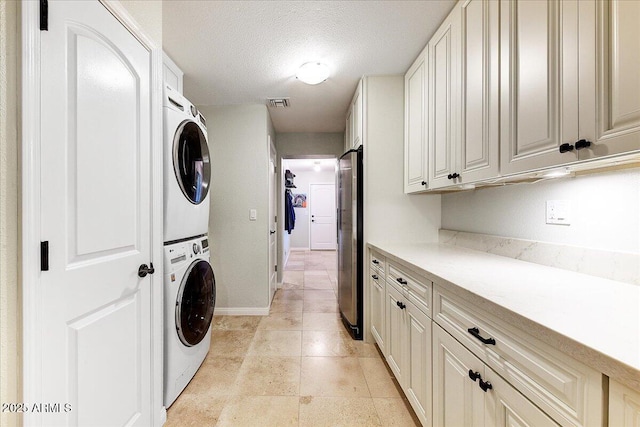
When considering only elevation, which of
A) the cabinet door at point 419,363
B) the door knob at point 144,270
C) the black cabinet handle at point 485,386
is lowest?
the cabinet door at point 419,363

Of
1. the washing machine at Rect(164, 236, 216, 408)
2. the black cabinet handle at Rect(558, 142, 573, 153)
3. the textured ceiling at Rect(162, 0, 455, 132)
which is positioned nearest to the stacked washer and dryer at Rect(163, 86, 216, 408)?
the washing machine at Rect(164, 236, 216, 408)

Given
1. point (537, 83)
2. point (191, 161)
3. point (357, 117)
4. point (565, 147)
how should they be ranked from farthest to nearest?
point (357, 117)
point (191, 161)
point (537, 83)
point (565, 147)

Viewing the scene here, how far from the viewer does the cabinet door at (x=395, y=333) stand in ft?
5.32

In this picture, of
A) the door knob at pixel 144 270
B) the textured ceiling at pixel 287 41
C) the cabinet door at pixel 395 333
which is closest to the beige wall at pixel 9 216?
the door knob at pixel 144 270

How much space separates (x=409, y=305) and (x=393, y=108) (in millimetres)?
1755

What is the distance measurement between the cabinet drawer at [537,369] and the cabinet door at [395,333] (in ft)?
2.17

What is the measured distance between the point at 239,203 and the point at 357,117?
5.33 ft

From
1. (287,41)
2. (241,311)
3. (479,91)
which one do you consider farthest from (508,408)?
(241,311)

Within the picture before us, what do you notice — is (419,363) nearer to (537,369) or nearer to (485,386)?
(485,386)

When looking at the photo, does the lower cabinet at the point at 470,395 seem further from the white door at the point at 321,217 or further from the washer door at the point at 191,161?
Result: the white door at the point at 321,217

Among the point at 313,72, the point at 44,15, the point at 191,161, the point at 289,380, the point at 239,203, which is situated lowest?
the point at 289,380

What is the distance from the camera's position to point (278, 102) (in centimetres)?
296

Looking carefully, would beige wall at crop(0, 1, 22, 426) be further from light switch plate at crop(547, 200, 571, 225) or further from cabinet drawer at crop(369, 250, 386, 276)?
light switch plate at crop(547, 200, 571, 225)

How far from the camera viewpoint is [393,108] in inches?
95.3
